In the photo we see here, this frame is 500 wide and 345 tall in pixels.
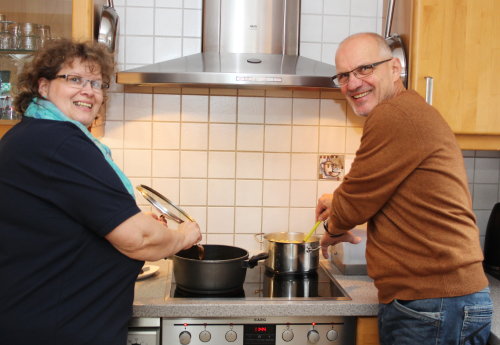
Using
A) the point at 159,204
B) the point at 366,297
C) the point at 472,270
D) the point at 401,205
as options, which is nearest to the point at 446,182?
the point at 401,205

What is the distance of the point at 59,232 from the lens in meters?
1.30

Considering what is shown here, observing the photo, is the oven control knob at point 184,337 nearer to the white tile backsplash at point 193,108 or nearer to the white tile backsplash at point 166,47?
the white tile backsplash at point 193,108

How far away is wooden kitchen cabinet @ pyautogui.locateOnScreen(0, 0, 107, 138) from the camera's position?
186 centimetres

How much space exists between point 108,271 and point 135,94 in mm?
1098

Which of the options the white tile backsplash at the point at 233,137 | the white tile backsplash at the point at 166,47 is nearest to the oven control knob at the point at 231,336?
the white tile backsplash at the point at 233,137

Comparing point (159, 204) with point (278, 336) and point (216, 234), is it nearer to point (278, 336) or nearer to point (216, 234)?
point (278, 336)

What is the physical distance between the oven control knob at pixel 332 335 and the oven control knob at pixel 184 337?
0.44 metres

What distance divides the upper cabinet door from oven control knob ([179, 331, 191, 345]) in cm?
114

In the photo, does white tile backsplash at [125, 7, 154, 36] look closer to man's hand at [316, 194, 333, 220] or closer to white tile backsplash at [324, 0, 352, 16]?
white tile backsplash at [324, 0, 352, 16]

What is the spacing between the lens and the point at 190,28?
2.30 meters

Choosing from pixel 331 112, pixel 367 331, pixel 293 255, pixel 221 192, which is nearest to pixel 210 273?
pixel 293 255

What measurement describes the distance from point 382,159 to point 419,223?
196 mm

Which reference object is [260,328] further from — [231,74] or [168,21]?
[168,21]

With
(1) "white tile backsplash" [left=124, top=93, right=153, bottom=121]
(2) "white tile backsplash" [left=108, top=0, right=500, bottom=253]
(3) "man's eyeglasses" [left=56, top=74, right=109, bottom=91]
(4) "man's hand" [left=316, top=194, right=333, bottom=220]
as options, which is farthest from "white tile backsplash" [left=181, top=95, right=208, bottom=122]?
(3) "man's eyeglasses" [left=56, top=74, right=109, bottom=91]
